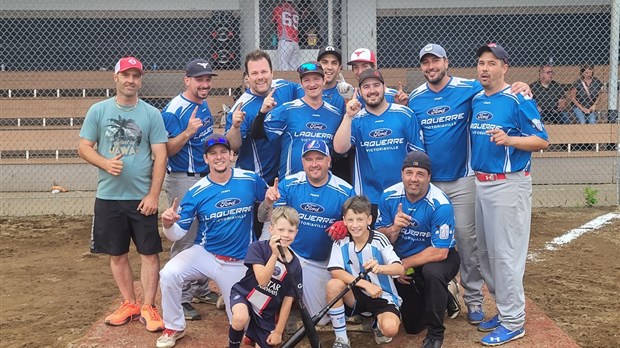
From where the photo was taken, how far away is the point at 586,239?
789 centimetres

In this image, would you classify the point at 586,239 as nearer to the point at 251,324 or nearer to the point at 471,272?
the point at 471,272

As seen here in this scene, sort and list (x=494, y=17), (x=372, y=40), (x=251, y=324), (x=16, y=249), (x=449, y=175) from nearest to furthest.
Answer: (x=251, y=324), (x=449, y=175), (x=16, y=249), (x=372, y=40), (x=494, y=17)

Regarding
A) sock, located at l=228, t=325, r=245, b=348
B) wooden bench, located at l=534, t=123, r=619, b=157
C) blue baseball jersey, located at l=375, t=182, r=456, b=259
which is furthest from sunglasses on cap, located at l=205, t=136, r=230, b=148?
wooden bench, located at l=534, t=123, r=619, b=157

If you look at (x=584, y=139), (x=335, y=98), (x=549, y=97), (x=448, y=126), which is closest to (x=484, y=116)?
(x=448, y=126)

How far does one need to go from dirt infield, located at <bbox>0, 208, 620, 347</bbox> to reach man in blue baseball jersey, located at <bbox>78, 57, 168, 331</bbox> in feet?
1.16

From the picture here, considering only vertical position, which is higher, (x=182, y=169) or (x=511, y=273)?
(x=182, y=169)

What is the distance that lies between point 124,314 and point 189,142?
4.79 ft

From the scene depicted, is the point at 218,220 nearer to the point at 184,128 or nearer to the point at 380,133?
the point at 184,128

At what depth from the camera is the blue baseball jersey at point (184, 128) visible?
18.5 ft

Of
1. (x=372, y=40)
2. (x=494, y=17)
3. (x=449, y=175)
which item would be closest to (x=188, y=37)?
(x=372, y=40)

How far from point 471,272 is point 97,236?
9.25 ft

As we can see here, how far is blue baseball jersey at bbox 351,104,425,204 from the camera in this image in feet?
16.8

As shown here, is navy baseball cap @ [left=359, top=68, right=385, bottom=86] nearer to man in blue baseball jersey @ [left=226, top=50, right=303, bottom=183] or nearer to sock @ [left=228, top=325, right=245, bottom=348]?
man in blue baseball jersey @ [left=226, top=50, right=303, bottom=183]

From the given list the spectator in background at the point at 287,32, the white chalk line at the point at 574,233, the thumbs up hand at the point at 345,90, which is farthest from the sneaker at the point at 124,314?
the spectator in background at the point at 287,32
